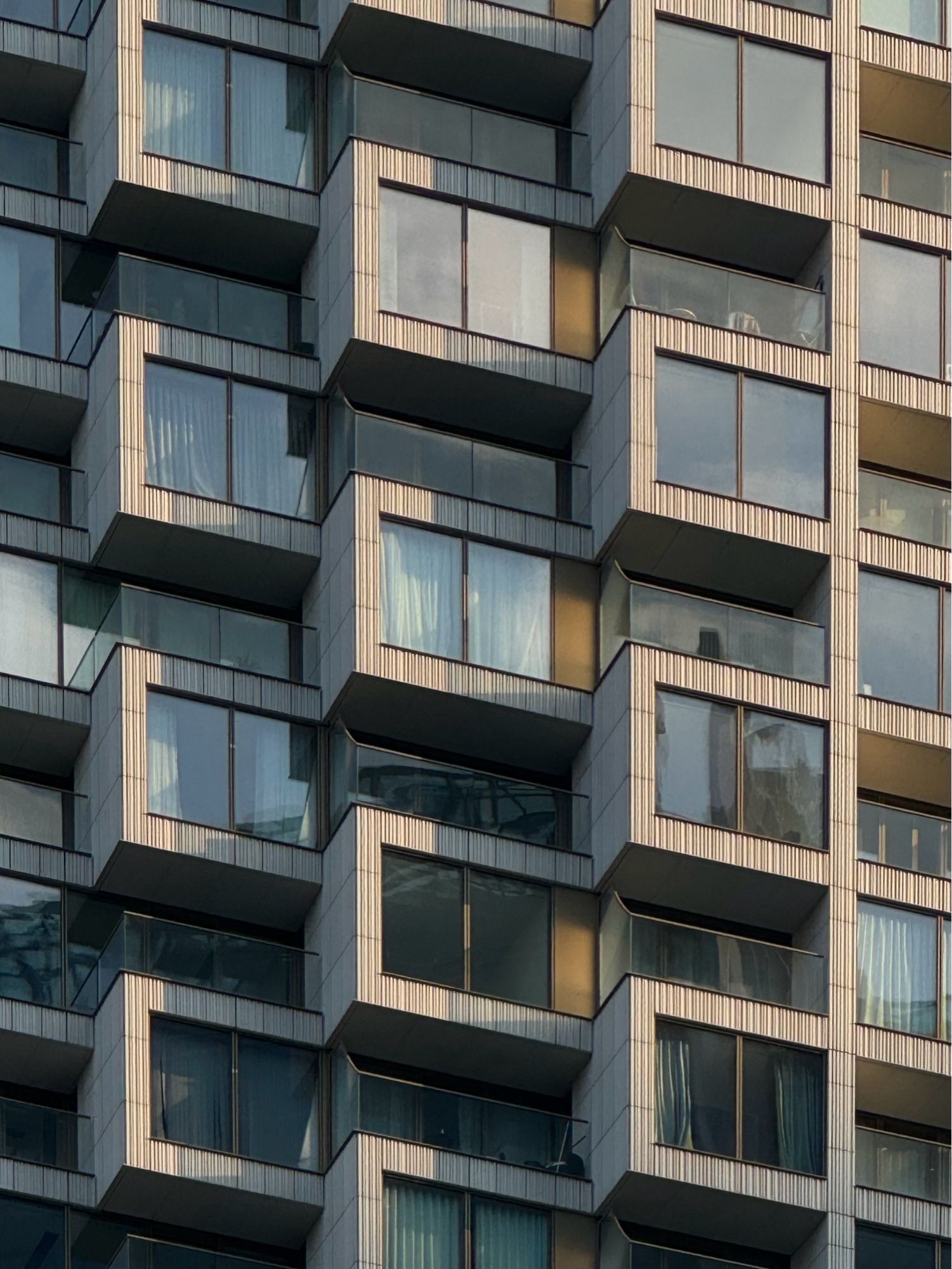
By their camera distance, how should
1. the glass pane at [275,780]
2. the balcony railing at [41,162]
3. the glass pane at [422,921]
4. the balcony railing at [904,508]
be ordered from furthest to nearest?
the balcony railing at [41,162]
the balcony railing at [904,508]
the glass pane at [275,780]
the glass pane at [422,921]

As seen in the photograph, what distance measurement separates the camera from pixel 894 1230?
69938 mm

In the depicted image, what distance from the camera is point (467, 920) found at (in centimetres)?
7075

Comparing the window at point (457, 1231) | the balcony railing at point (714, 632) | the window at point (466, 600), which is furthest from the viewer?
the balcony railing at point (714, 632)

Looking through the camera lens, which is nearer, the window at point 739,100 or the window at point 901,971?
the window at point 901,971

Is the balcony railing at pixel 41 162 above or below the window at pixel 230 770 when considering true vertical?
above

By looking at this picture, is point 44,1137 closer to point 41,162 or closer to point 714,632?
point 714,632

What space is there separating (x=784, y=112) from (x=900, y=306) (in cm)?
359

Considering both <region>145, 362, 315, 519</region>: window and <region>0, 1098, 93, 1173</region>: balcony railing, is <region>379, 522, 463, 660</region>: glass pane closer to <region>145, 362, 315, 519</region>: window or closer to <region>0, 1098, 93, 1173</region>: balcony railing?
<region>145, 362, 315, 519</region>: window

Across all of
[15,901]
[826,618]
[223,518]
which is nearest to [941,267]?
[826,618]

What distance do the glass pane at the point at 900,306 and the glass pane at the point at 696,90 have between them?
2.88 m

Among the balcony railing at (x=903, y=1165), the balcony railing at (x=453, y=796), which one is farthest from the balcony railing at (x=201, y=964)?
the balcony railing at (x=903, y=1165)

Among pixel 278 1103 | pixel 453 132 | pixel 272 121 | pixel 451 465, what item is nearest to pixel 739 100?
pixel 453 132

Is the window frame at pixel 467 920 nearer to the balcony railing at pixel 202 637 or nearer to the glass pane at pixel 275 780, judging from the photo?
the glass pane at pixel 275 780

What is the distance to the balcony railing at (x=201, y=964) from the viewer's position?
70.8 m
